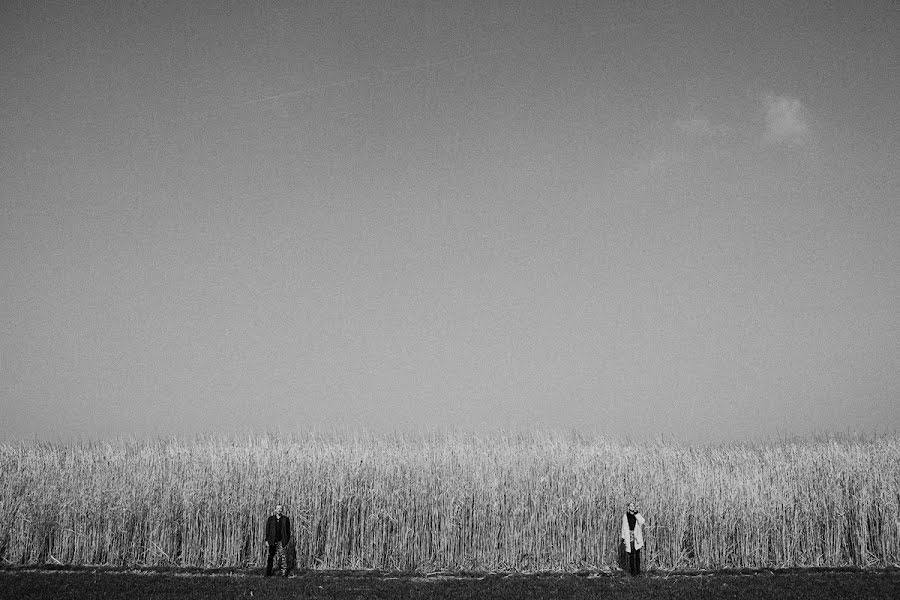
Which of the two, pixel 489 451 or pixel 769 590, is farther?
pixel 489 451

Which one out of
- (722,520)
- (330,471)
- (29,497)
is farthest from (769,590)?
(29,497)

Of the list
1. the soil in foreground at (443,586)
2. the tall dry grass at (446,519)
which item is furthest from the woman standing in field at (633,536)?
the tall dry grass at (446,519)

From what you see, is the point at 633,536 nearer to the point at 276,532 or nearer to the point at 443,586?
the point at 443,586

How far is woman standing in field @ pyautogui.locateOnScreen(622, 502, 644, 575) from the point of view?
1588 centimetres

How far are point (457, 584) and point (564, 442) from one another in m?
10.9

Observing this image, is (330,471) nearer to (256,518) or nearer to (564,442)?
(256,518)

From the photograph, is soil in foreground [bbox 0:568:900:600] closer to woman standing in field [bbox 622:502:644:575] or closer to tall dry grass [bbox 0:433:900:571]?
woman standing in field [bbox 622:502:644:575]

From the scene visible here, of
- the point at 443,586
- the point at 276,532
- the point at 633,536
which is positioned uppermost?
the point at 276,532

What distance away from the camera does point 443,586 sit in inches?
580

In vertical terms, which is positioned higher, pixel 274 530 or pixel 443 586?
pixel 274 530

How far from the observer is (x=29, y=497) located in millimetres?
18641

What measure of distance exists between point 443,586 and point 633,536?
4.95 metres

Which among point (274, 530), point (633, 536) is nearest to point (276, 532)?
point (274, 530)

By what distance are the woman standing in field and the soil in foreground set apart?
1.32 ft
